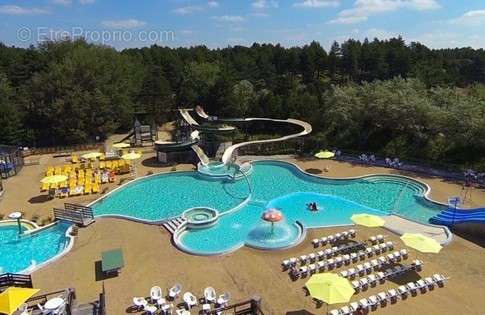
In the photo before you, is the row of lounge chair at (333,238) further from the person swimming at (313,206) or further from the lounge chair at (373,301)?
Answer: the lounge chair at (373,301)

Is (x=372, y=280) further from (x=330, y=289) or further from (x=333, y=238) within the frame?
→ (x=333, y=238)

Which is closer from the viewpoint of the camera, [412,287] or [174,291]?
[174,291]

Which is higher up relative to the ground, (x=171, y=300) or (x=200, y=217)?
(x=200, y=217)

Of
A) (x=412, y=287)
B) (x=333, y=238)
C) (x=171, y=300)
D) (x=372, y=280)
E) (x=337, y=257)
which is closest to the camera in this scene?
(x=171, y=300)

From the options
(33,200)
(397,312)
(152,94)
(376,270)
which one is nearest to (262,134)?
(152,94)

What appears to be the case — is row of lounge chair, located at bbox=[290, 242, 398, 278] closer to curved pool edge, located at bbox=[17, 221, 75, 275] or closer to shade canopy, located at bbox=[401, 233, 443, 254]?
shade canopy, located at bbox=[401, 233, 443, 254]

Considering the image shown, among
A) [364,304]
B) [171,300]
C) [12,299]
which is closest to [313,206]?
[364,304]

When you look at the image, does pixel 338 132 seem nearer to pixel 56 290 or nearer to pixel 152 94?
pixel 152 94

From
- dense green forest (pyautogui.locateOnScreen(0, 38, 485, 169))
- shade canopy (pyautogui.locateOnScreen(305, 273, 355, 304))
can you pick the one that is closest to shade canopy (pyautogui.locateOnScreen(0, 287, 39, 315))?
shade canopy (pyautogui.locateOnScreen(305, 273, 355, 304))
